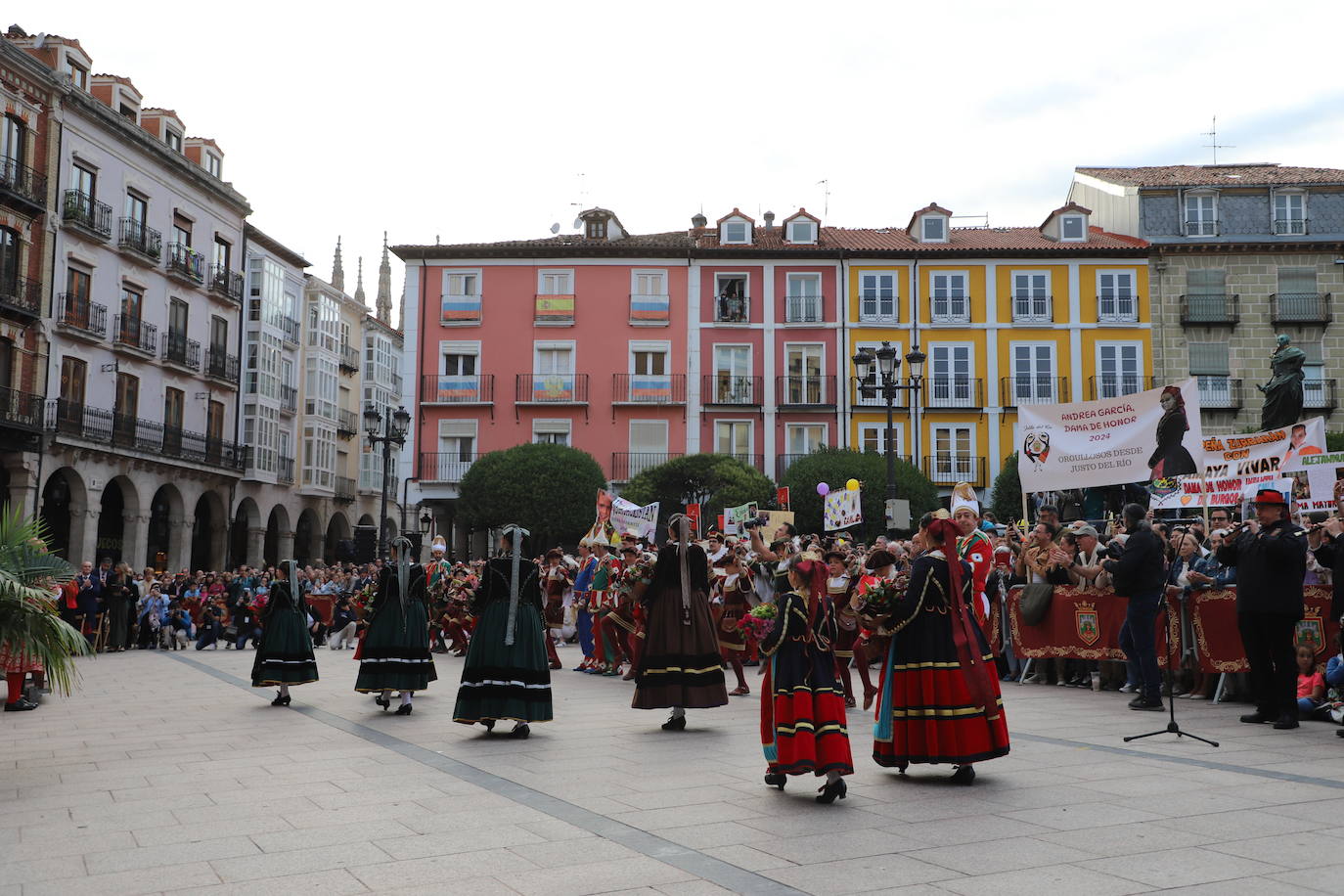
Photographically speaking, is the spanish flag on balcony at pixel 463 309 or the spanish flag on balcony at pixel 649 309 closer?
the spanish flag on balcony at pixel 649 309

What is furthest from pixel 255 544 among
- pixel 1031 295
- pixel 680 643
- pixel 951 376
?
pixel 680 643

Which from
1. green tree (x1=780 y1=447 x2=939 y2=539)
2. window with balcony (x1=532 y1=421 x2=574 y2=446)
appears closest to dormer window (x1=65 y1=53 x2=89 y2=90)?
window with balcony (x1=532 y1=421 x2=574 y2=446)

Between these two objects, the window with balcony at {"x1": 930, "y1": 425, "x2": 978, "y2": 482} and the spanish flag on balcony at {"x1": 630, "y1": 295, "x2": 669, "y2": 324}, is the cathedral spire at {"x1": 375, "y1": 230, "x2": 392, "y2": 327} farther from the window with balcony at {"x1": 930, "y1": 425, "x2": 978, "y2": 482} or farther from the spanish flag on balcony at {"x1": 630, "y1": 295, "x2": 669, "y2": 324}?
the window with balcony at {"x1": 930, "y1": 425, "x2": 978, "y2": 482}

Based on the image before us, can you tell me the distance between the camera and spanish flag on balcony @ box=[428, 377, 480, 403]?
48.9 metres

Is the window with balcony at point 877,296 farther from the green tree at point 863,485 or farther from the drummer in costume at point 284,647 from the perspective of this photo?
the drummer in costume at point 284,647

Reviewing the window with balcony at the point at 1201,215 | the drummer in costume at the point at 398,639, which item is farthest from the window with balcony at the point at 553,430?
the drummer in costume at the point at 398,639

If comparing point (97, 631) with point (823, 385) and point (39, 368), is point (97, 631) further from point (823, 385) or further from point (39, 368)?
point (823, 385)

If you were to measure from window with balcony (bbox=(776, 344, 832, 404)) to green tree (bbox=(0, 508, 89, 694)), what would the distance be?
39.7 metres

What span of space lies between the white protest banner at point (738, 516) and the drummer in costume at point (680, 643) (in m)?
10.6

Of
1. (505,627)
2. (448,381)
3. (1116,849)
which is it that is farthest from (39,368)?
(1116,849)

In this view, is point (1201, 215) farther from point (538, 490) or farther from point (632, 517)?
point (632, 517)

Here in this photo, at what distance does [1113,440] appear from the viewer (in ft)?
55.3

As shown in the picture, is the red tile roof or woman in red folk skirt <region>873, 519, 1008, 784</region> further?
the red tile roof

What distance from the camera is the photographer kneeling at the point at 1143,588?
12102mm
